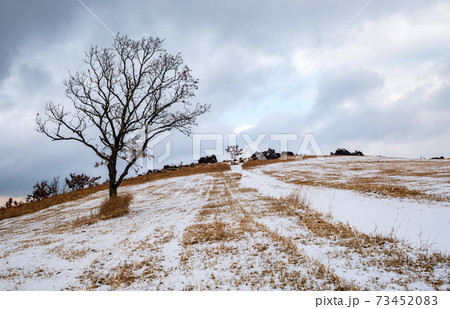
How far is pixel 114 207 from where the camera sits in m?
14.1

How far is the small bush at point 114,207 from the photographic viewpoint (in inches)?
534

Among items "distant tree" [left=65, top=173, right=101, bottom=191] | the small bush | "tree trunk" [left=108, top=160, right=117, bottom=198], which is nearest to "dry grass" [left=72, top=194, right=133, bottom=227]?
the small bush

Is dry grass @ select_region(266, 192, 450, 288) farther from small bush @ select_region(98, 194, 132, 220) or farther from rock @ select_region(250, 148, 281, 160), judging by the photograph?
rock @ select_region(250, 148, 281, 160)

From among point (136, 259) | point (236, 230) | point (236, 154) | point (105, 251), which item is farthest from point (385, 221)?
point (236, 154)

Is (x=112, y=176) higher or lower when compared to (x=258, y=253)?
higher

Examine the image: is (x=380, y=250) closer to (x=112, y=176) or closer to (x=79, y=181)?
(x=112, y=176)

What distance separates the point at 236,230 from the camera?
7879 mm

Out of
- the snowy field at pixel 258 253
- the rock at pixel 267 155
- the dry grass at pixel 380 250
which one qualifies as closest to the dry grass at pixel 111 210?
the snowy field at pixel 258 253

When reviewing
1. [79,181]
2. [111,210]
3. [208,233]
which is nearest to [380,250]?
[208,233]

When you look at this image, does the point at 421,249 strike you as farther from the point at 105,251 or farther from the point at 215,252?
the point at 105,251

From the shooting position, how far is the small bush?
534 inches

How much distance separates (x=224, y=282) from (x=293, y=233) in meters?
3.49

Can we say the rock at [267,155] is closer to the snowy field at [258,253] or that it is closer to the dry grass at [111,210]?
the dry grass at [111,210]

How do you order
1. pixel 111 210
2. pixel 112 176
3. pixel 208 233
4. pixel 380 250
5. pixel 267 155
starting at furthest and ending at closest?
1. pixel 267 155
2. pixel 112 176
3. pixel 111 210
4. pixel 208 233
5. pixel 380 250
